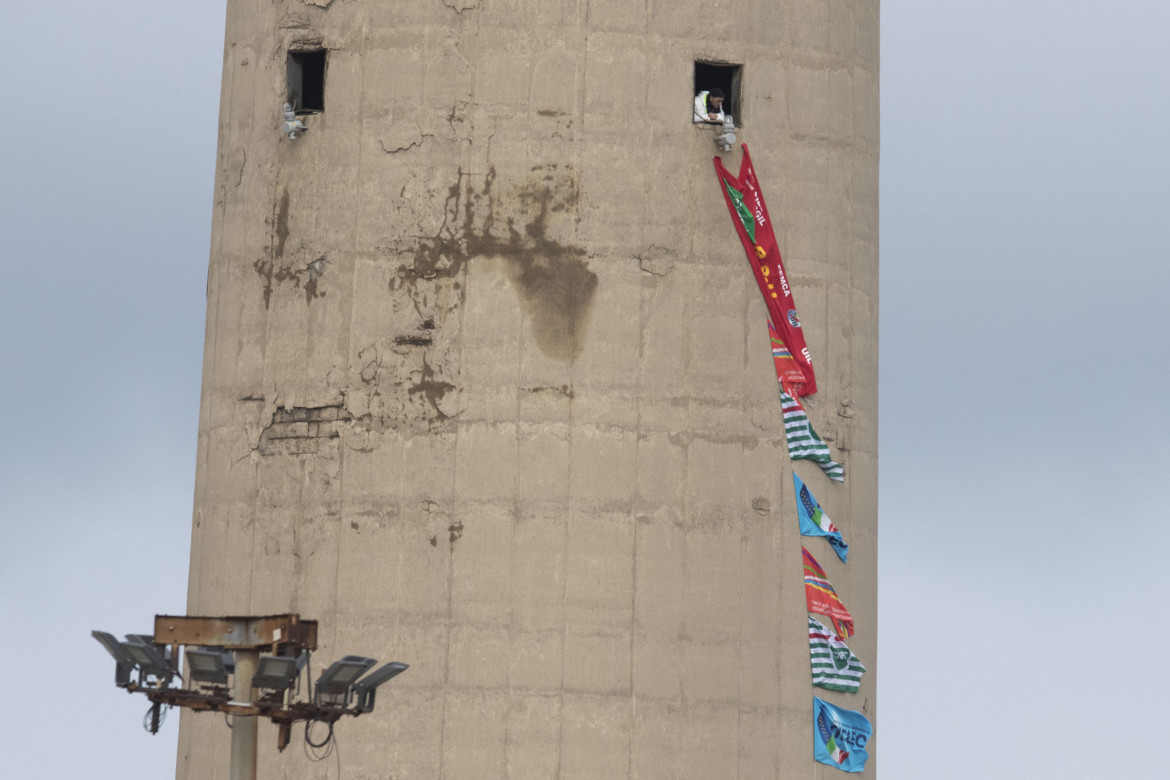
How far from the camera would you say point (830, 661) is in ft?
113

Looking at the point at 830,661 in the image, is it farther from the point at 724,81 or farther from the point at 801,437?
the point at 724,81

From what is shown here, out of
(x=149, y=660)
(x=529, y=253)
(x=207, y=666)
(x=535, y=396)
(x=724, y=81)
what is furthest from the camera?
(x=724, y=81)

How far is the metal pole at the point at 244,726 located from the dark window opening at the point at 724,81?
1159 cm

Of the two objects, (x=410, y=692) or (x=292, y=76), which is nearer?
(x=410, y=692)

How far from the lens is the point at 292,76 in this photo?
35.6 m

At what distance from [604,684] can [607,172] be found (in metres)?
6.74

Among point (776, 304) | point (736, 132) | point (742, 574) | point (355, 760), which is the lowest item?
point (355, 760)

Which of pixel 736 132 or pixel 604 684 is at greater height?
pixel 736 132

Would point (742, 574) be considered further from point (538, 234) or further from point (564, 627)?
point (538, 234)

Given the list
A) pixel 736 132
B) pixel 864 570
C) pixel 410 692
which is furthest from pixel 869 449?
pixel 410 692

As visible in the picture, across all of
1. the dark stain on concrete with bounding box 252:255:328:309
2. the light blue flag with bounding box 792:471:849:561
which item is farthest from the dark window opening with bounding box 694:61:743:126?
the dark stain on concrete with bounding box 252:255:328:309

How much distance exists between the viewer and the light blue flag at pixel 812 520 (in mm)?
34406

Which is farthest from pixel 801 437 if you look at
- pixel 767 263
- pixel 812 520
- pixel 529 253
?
pixel 529 253

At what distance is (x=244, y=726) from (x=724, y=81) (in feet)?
40.1
